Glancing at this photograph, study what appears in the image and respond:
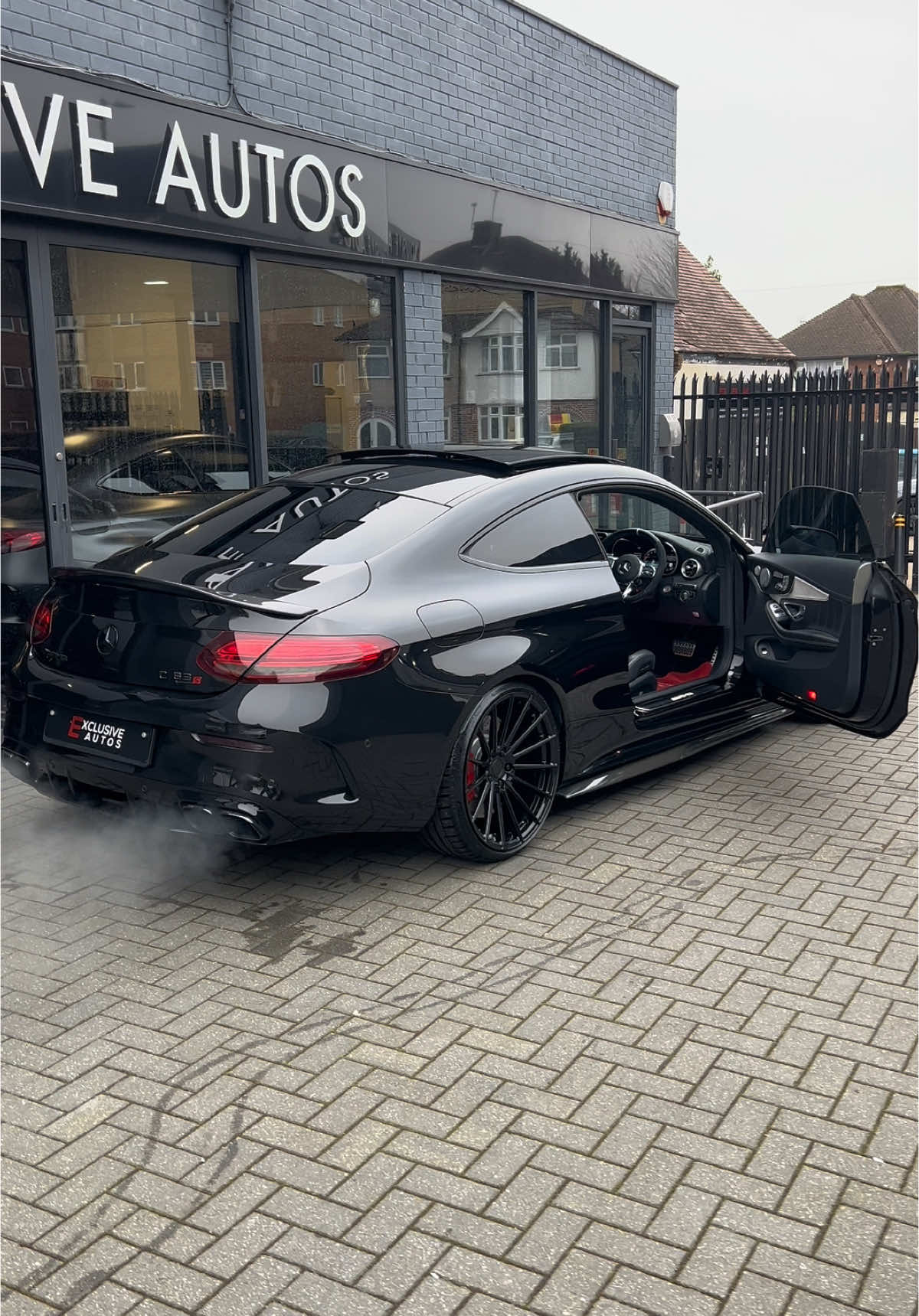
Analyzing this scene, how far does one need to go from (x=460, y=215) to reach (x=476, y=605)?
7292mm

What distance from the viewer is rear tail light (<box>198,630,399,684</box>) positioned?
168 inches

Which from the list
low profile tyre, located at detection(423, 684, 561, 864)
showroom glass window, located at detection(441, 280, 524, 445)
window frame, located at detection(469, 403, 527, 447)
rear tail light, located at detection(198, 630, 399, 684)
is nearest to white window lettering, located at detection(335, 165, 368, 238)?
showroom glass window, located at detection(441, 280, 524, 445)

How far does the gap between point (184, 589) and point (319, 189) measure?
19.5 ft

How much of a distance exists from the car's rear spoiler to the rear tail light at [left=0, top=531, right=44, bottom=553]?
2.95 metres

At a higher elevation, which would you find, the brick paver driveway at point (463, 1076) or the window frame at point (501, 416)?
the window frame at point (501, 416)

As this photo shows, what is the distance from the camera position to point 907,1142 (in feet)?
10.2

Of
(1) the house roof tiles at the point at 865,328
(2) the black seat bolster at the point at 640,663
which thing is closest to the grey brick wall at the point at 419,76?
(2) the black seat bolster at the point at 640,663

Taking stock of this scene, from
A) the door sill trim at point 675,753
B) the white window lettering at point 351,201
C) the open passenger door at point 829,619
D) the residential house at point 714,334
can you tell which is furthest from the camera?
the residential house at point 714,334

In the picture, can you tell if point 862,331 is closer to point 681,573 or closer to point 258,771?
point 681,573

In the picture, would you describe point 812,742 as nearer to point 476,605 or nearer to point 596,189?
point 476,605

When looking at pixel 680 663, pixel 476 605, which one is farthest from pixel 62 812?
pixel 680 663

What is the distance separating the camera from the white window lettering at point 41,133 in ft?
22.9

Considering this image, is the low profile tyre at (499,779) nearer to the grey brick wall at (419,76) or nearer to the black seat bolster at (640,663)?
the black seat bolster at (640,663)

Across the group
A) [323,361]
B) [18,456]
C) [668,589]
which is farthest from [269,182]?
[668,589]
